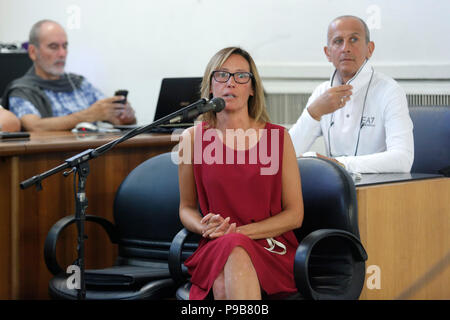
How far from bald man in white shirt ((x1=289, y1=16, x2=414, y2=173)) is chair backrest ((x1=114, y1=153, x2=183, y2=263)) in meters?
0.61

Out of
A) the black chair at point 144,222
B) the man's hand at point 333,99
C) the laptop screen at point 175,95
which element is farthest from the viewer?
the laptop screen at point 175,95

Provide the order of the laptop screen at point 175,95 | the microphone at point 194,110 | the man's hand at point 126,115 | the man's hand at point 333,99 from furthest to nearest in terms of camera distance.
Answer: the man's hand at point 126,115 < the laptop screen at point 175,95 < the man's hand at point 333,99 < the microphone at point 194,110

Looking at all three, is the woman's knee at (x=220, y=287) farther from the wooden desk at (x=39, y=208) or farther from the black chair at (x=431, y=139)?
the black chair at (x=431, y=139)

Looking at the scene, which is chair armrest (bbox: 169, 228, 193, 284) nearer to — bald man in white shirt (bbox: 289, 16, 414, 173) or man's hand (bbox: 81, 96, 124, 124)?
bald man in white shirt (bbox: 289, 16, 414, 173)

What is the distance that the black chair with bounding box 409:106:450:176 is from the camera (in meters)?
2.73

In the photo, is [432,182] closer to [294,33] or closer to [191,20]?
[294,33]

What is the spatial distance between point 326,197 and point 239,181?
27 centimetres

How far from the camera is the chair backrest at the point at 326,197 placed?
6.47 ft

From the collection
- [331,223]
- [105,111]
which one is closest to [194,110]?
[331,223]

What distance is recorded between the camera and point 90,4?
4.77m

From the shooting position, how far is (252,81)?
80.7 inches

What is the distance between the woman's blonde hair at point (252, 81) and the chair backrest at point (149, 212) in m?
0.41

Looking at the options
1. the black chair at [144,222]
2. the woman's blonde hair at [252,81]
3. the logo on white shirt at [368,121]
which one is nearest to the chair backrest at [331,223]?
the woman's blonde hair at [252,81]
